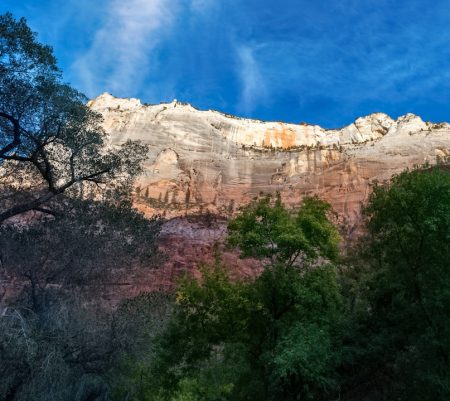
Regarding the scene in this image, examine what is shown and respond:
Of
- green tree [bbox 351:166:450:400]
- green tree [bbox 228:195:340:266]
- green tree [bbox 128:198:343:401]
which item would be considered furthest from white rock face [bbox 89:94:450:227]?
green tree [bbox 351:166:450:400]

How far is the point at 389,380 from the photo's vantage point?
1961 centimetres

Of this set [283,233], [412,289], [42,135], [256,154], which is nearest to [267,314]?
[283,233]

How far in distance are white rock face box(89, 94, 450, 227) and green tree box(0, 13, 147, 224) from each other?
51953 millimetres

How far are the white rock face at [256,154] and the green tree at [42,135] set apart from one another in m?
52.0

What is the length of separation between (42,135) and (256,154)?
230 feet

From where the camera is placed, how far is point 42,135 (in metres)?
16.7

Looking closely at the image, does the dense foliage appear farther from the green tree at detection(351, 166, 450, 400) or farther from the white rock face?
the white rock face

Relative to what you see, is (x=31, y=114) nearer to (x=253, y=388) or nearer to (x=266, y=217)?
(x=266, y=217)

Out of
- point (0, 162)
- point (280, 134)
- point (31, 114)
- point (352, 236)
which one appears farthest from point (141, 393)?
point (280, 134)

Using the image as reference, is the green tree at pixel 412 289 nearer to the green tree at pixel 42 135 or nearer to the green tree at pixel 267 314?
the green tree at pixel 267 314

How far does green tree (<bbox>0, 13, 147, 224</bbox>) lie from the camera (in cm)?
1521

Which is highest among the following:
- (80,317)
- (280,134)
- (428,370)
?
(280,134)

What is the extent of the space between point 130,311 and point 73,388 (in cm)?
382

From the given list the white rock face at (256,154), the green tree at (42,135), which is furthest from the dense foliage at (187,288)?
the white rock face at (256,154)
